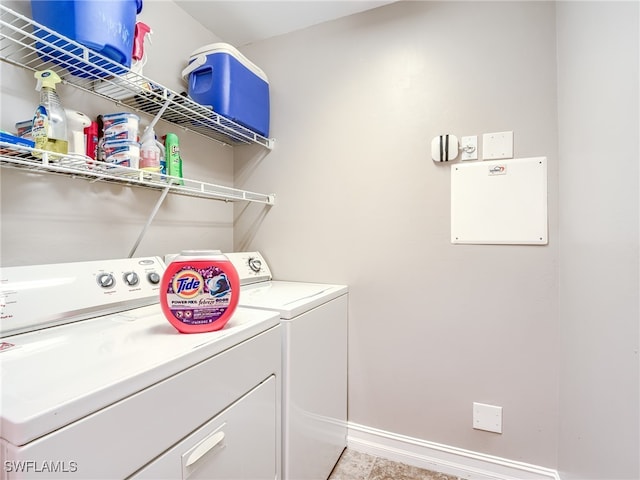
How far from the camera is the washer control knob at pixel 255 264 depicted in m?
1.93

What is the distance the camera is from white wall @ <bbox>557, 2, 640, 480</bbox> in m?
0.84

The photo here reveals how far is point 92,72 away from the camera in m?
1.21

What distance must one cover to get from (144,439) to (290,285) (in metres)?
1.20

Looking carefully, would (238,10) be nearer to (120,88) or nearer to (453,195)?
(120,88)

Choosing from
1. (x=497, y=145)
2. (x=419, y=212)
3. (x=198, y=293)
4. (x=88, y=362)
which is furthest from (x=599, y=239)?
(x=88, y=362)

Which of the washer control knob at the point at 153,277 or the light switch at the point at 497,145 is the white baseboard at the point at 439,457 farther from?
the light switch at the point at 497,145

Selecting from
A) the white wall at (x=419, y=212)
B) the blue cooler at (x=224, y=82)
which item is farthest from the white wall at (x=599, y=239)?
the blue cooler at (x=224, y=82)

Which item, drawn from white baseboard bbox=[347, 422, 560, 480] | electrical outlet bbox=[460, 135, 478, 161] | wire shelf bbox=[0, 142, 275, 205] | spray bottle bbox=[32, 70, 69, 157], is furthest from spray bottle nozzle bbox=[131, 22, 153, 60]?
white baseboard bbox=[347, 422, 560, 480]

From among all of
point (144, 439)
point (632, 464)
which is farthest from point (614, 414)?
point (144, 439)

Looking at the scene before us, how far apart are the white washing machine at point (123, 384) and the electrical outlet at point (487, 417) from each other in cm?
101

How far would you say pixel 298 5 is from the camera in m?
1.81

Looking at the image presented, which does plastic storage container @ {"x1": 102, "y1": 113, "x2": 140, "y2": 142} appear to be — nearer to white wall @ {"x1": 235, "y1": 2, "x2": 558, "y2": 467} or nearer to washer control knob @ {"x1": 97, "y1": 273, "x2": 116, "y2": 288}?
washer control knob @ {"x1": 97, "y1": 273, "x2": 116, "y2": 288}

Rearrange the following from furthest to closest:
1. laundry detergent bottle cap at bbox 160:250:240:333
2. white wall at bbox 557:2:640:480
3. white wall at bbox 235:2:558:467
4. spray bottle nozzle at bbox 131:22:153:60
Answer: white wall at bbox 235:2:558:467, spray bottle nozzle at bbox 131:22:153:60, laundry detergent bottle cap at bbox 160:250:240:333, white wall at bbox 557:2:640:480

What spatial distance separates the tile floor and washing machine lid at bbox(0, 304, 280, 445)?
106 cm
